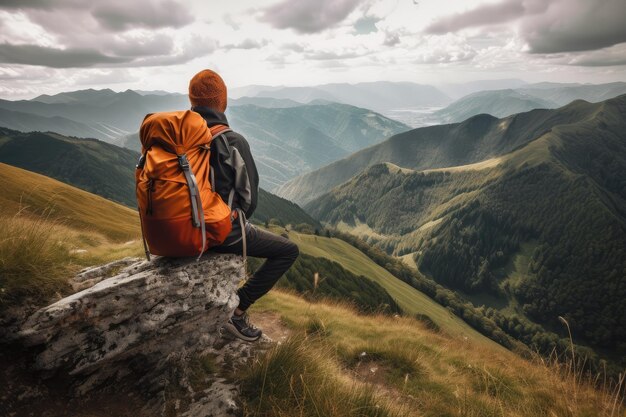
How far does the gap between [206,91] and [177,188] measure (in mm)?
2204

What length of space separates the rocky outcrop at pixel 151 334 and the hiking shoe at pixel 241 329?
0.31 metres

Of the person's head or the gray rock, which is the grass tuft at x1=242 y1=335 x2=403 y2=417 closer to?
the gray rock

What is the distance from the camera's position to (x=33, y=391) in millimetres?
4543

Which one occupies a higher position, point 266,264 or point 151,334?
point 266,264

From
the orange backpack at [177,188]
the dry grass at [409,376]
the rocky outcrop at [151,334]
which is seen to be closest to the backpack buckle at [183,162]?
the orange backpack at [177,188]

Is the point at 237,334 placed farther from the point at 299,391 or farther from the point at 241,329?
the point at 299,391

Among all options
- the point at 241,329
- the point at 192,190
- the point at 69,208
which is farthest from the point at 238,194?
the point at 69,208

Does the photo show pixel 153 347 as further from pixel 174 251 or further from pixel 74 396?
pixel 174 251

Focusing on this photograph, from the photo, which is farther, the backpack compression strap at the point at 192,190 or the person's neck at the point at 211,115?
the person's neck at the point at 211,115

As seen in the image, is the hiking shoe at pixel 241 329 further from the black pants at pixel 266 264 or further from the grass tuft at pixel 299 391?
the grass tuft at pixel 299 391

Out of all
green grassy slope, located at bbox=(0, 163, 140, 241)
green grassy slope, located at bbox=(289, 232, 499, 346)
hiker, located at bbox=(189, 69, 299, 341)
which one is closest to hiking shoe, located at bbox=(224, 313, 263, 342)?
hiker, located at bbox=(189, 69, 299, 341)

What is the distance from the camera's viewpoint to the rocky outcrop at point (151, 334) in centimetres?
480

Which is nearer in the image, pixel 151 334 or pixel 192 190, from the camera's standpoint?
pixel 192 190

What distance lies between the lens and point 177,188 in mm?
4965
